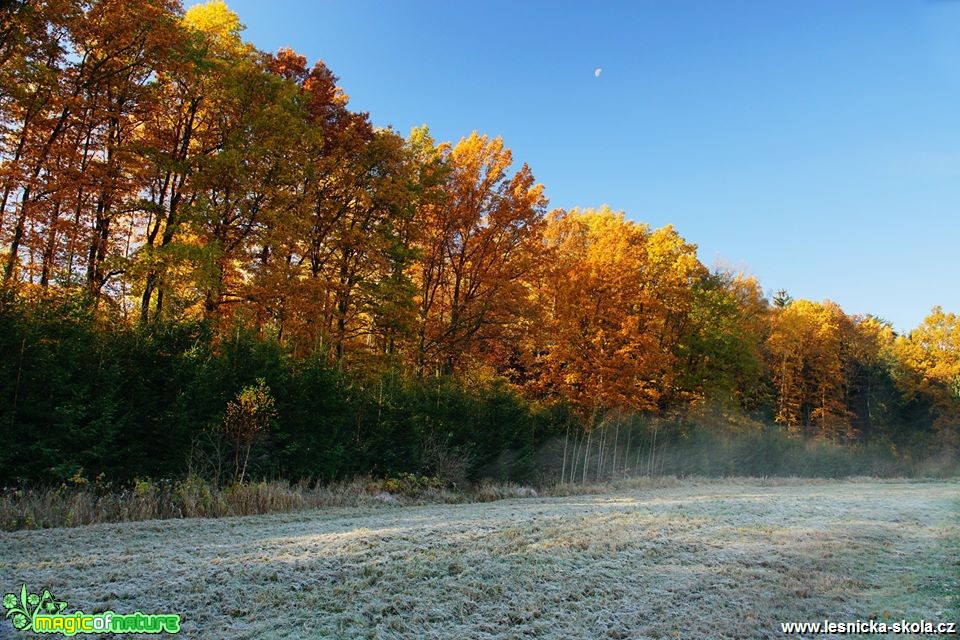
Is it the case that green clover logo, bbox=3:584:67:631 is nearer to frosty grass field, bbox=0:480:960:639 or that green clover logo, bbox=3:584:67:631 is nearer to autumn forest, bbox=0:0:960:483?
frosty grass field, bbox=0:480:960:639

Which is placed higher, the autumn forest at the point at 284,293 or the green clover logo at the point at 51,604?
the autumn forest at the point at 284,293

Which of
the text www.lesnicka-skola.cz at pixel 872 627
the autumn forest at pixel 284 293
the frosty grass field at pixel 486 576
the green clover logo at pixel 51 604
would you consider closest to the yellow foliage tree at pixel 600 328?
the autumn forest at pixel 284 293

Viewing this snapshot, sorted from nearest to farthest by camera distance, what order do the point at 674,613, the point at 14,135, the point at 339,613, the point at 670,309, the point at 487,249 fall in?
1. the point at 339,613
2. the point at 674,613
3. the point at 14,135
4. the point at 487,249
5. the point at 670,309

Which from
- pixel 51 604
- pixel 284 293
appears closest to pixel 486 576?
pixel 51 604

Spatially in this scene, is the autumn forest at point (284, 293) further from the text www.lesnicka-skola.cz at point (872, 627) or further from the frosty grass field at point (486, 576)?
the text www.lesnicka-skola.cz at point (872, 627)

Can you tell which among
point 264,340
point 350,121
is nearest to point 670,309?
point 350,121

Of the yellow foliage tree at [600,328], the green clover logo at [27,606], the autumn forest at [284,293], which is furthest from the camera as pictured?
the yellow foliage tree at [600,328]

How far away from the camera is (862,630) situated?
437 cm

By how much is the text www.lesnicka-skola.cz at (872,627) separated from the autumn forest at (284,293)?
9.98 metres

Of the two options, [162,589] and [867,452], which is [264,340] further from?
[867,452]

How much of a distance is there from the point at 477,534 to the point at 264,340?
836 centimetres

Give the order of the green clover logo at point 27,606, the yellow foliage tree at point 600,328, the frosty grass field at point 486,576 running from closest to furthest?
1. the green clover logo at point 27,606
2. the frosty grass field at point 486,576
3. the yellow foliage tree at point 600,328

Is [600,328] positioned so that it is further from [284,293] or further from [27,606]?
[27,606]

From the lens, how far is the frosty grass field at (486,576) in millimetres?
4230
